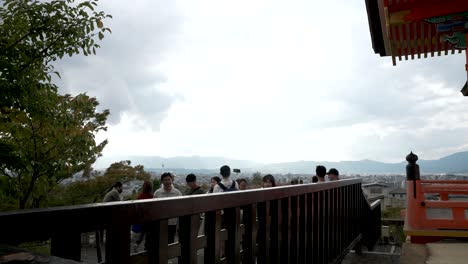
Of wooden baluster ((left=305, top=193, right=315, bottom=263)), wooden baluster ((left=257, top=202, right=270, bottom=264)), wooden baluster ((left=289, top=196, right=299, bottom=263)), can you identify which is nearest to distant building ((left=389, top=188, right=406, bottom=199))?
wooden baluster ((left=305, top=193, right=315, bottom=263))

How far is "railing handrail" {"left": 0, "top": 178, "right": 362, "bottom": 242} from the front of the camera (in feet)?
3.32

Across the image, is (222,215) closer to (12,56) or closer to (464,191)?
(12,56)

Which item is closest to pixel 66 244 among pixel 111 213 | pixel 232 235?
pixel 111 213

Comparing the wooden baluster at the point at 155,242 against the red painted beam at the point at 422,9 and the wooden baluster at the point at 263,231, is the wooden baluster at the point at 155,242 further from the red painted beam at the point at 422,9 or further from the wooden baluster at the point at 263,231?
the red painted beam at the point at 422,9

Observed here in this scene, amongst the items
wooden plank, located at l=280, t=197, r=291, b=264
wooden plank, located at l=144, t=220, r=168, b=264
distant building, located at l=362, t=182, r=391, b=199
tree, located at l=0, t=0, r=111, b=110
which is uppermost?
tree, located at l=0, t=0, r=111, b=110

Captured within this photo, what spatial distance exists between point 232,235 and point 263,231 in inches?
20.8

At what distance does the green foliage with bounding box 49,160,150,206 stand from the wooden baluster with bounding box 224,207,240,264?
1272cm

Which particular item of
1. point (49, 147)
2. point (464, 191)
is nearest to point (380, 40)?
point (464, 191)

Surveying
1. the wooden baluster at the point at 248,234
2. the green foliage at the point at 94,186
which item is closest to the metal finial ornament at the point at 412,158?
the wooden baluster at the point at 248,234

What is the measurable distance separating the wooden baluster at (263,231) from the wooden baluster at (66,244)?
1.53 m

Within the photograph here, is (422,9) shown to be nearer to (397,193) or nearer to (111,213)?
(111,213)

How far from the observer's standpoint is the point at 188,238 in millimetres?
1699

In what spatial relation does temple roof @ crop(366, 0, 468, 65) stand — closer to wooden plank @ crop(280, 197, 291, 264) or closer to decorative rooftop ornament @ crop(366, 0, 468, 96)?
decorative rooftop ornament @ crop(366, 0, 468, 96)

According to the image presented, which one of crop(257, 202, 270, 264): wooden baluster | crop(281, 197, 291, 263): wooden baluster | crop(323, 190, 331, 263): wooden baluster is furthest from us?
crop(323, 190, 331, 263): wooden baluster
